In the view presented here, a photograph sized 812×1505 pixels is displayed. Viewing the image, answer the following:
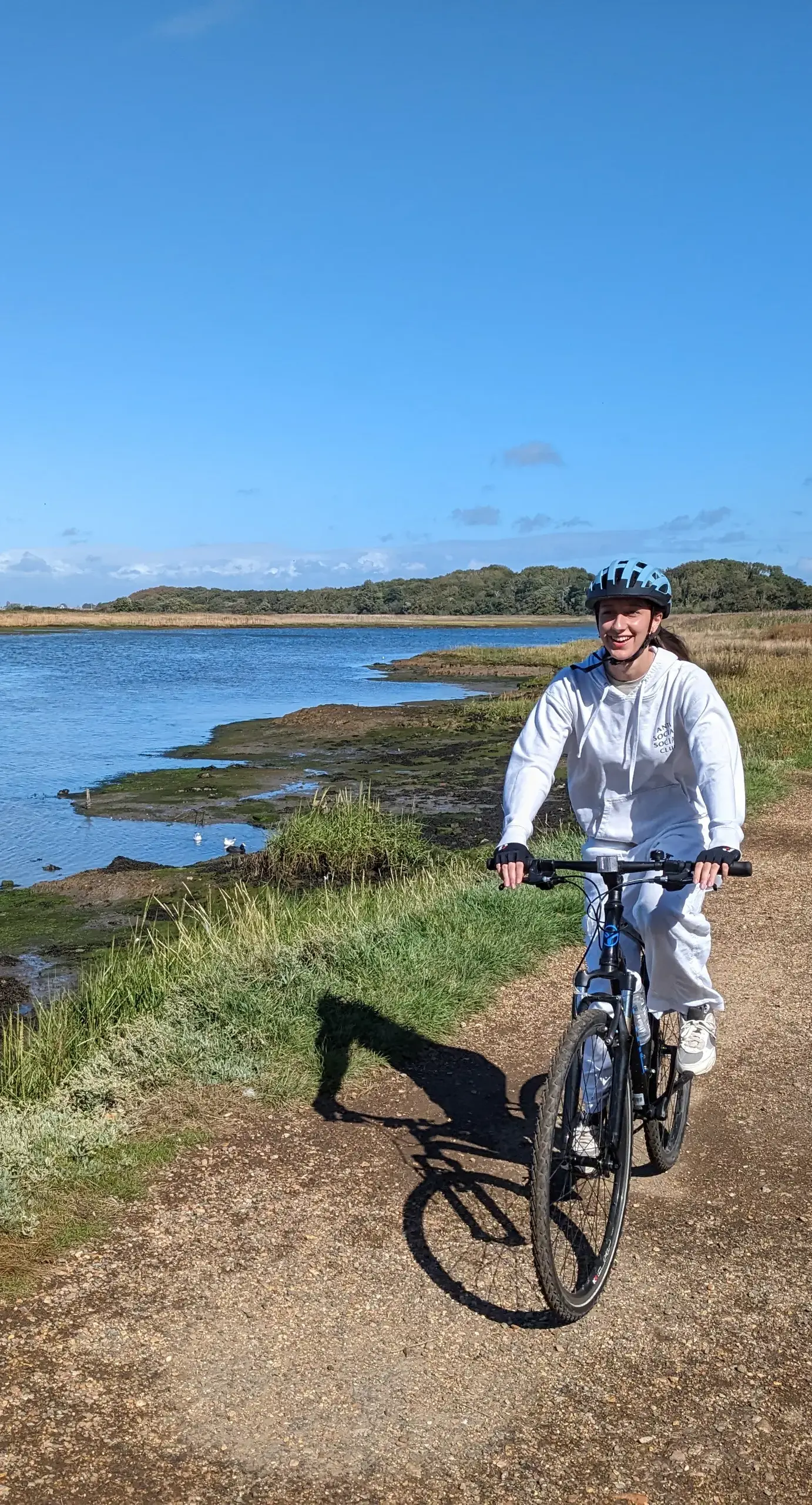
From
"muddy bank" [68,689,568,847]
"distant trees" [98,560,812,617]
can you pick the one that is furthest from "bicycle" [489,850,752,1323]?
"distant trees" [98,560,812,617]

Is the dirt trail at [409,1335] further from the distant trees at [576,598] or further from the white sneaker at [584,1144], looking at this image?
the distant trees at [576,598]

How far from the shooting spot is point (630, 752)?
13.9 ft

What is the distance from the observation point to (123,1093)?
5.35 meters

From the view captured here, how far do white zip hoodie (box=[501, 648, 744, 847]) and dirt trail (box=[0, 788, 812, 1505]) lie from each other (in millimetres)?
1416

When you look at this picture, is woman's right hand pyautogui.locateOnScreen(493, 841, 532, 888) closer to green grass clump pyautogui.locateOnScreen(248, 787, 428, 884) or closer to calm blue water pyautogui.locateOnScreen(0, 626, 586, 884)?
green grass clump pyautogui.locateOnScreen(248, 787, 428, 884)

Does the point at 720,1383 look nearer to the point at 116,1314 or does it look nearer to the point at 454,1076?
the point at 116,1314

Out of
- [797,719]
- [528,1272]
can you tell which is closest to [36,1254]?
[528,1272]

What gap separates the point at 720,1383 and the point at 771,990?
3.96m

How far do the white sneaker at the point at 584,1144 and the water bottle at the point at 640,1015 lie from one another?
1.45 feet

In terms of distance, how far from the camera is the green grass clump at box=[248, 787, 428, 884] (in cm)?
1390

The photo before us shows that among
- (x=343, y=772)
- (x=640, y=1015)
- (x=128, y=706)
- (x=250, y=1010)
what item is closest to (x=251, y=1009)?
(x=250, y=1010)

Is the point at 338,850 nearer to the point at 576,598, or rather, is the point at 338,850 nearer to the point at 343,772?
the point at 343,772

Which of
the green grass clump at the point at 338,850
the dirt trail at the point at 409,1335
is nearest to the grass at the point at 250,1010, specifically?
the dirt trail at the point at 409,1335

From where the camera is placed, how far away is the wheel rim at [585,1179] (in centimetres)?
369
